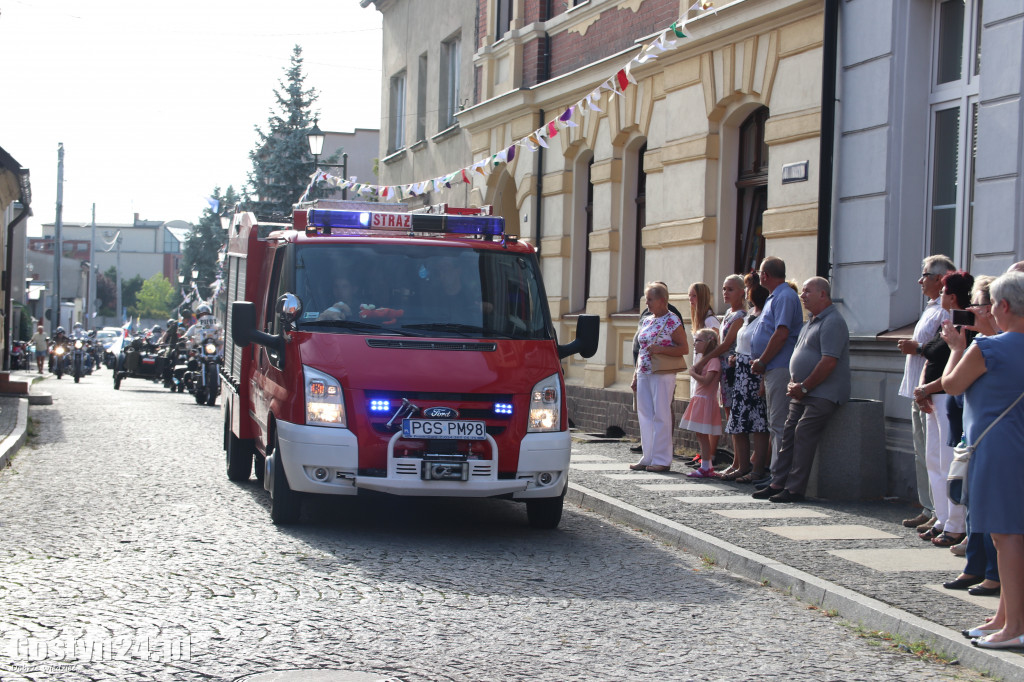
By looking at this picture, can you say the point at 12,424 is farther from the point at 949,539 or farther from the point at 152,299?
the point at 152,299

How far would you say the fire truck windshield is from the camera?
8.60 m

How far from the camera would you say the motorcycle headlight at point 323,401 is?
8.12 metres

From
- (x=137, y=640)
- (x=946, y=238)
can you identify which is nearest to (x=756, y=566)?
(x=137, y=640)

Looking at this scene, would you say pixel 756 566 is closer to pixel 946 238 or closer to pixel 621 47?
pixel 946 238

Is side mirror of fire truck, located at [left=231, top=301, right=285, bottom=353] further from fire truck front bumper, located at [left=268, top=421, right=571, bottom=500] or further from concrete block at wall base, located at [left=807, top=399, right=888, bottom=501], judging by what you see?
concrete block at wall base, located at [left=807, top=399, right=888, bottom=501]

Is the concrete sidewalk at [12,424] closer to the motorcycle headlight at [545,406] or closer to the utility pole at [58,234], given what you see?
the motorcycle headlight at [545,406]

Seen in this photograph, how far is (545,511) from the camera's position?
877 cm

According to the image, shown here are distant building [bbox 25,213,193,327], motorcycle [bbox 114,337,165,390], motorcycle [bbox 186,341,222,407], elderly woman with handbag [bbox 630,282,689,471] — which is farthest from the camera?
distant building [bbox 25,213,193,327]

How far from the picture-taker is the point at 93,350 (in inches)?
2040

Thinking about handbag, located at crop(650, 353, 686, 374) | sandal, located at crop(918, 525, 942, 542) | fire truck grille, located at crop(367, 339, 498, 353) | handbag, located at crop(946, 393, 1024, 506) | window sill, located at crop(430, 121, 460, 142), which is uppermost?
window sill, located at crop(430, 121, 460, 142)

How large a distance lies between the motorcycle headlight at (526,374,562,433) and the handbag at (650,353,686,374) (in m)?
3.67

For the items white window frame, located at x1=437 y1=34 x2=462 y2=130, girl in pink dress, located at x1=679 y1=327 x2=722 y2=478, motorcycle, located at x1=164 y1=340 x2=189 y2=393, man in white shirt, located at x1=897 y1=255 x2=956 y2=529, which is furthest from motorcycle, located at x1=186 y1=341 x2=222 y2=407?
man in white shirt, located at x1=897 y1=255 x2=956 y2=529

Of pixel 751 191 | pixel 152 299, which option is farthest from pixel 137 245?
pixel 751 191

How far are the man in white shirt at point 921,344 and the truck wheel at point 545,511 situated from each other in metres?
2.51
